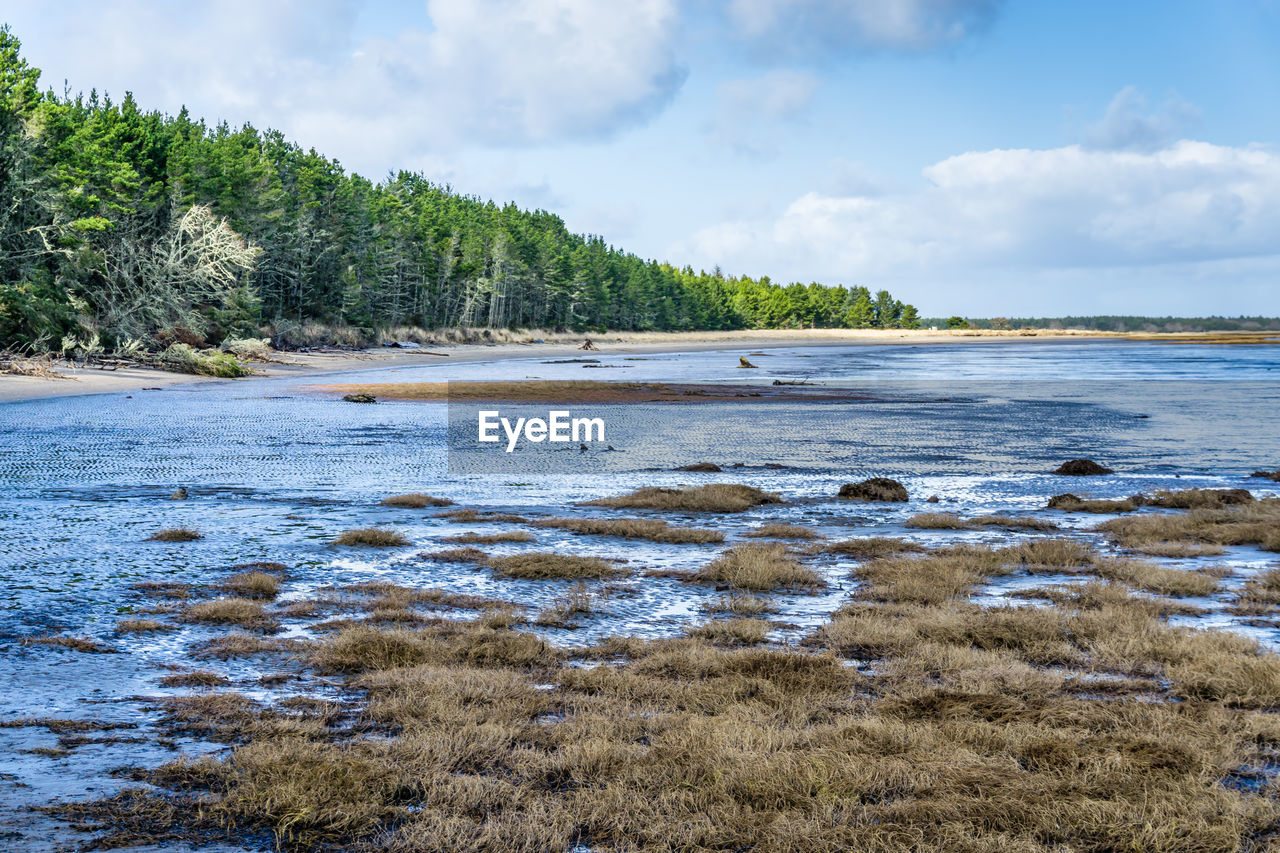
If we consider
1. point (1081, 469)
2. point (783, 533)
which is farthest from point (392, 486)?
point (1081, 469)

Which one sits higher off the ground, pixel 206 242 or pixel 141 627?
pixel 206 242

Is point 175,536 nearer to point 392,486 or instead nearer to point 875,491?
point 392,486

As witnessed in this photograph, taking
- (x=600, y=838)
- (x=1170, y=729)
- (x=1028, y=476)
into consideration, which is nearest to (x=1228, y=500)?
(x=1028, y=476)

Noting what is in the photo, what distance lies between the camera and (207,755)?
16.8 feet

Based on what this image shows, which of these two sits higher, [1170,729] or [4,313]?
[4,313]

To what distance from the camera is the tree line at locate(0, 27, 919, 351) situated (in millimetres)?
39344

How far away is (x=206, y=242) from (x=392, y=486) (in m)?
36.7

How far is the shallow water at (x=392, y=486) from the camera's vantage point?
22.8 ft

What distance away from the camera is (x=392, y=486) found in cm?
1603

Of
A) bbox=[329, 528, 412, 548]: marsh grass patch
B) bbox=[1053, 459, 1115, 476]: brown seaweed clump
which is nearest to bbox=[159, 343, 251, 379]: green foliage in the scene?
bbox=[329, 528, 412, 548]: marsh grass patch

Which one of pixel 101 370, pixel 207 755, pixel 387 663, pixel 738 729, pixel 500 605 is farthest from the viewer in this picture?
pixel 101 370

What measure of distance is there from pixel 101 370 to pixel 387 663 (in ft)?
125

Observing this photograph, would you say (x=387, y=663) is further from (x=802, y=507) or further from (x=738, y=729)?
(x=802, y=507)

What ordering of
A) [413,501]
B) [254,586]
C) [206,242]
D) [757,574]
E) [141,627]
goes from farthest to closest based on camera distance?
[206,242]
[413,501]
[757,574]
[254,586]
[141,627]
